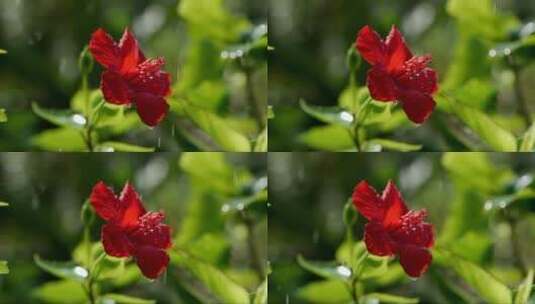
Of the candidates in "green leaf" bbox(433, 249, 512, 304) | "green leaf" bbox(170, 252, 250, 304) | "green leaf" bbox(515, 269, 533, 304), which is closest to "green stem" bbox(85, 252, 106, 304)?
"green leaf" bbox(170, 252, 250, 304)

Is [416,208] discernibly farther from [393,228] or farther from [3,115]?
[3,115]

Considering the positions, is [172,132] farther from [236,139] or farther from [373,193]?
[373,193]

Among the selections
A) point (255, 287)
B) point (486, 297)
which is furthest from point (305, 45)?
point (486, 297)

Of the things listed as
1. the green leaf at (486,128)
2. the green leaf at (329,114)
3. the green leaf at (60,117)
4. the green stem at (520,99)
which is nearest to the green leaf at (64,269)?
the green leaf at (60,117)

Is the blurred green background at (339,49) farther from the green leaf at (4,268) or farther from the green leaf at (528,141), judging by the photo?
the green leaf at (4,268)

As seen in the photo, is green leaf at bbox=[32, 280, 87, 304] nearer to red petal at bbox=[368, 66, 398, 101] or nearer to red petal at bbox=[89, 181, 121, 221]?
red petal at bbox=[89, 181, 121, 221]

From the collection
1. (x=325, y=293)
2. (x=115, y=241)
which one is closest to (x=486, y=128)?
(x=325, y=293)
